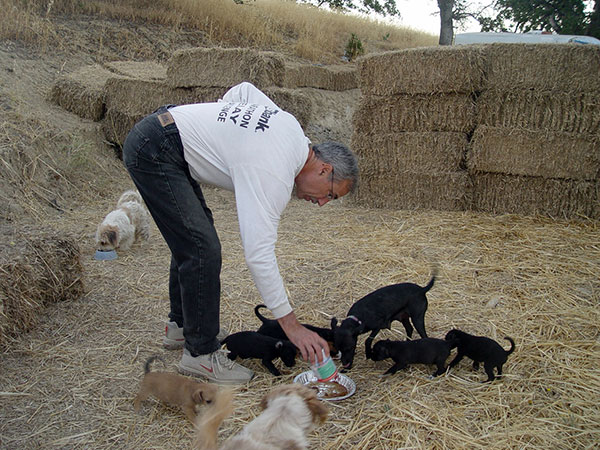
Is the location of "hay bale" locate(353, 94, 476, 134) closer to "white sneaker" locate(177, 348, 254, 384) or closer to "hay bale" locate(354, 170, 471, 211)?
"hay bale" locate(354, 170, 471, 211)

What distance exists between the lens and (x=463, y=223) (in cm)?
701

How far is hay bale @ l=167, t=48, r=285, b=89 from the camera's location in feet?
27.9

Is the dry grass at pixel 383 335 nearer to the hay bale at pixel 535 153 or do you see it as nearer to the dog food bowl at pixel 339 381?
the dog food bowl at pixel 339 381

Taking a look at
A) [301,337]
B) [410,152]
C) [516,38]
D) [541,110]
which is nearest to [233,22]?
[516,38]

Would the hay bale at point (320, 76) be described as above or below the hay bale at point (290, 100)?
above

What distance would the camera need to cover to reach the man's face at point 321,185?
280cm

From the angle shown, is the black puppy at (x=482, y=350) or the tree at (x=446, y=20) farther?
the tree at (x=446, y=20)

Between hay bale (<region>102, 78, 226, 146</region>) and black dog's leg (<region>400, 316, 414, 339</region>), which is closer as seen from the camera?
black dog's leg (<region>400, 316, 414, 339</region>)

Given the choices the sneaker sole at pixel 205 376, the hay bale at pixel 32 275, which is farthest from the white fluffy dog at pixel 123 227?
the sneaker sole at pixel 205 376

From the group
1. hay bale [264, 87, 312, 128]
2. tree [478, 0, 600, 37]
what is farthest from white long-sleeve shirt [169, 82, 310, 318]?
tree [478, 0, 600, 37]

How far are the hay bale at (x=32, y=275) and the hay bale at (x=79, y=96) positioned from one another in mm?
5608

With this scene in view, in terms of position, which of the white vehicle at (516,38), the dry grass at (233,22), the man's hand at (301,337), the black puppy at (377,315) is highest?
the dry grass at (233,22)

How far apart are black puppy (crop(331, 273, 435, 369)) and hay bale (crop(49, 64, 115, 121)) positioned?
7717mm

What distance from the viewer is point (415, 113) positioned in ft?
24.8
